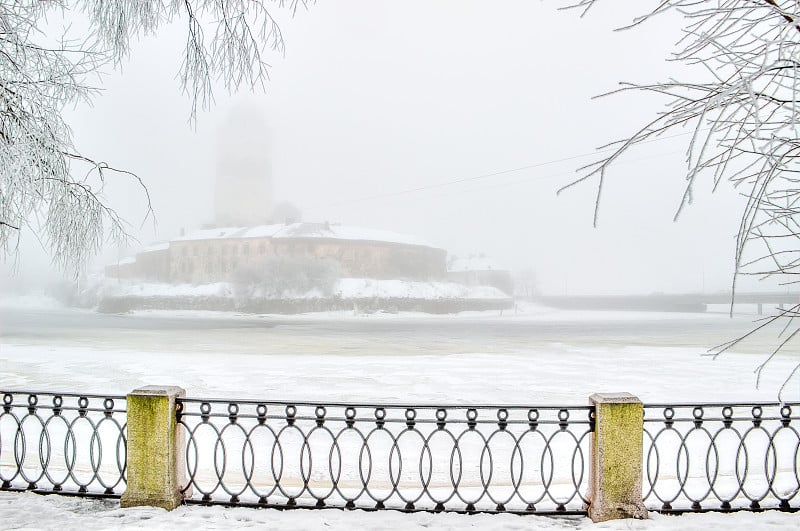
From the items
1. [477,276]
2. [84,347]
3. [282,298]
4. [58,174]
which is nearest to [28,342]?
[84,347]

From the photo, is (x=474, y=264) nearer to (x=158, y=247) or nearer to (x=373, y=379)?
(x=158, y=247)

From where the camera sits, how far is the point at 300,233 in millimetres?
91000

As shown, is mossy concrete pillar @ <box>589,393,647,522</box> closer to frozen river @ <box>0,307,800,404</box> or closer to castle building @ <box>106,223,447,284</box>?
frozen river @ <box>0,307,800,404</box>

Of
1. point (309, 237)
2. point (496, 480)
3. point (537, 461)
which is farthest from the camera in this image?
point (309, 237)

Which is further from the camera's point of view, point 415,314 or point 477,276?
point 477,276

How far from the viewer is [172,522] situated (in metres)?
5.23

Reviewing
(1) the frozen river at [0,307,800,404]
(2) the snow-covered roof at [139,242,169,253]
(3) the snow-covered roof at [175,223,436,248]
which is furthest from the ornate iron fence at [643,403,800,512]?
(2) the snow-covered roof at [139,242,169,253]

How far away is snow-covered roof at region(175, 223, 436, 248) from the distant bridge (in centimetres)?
2957

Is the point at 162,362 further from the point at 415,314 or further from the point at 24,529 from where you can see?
the point at 415,314

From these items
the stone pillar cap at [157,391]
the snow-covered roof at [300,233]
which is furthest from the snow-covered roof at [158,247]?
the stone pillar cap at [157,391]

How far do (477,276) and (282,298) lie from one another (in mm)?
40956

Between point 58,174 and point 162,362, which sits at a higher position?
point 58,174

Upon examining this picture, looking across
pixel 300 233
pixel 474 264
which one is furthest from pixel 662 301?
pixel 300 233

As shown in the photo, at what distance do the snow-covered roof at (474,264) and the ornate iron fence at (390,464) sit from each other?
9587cm
